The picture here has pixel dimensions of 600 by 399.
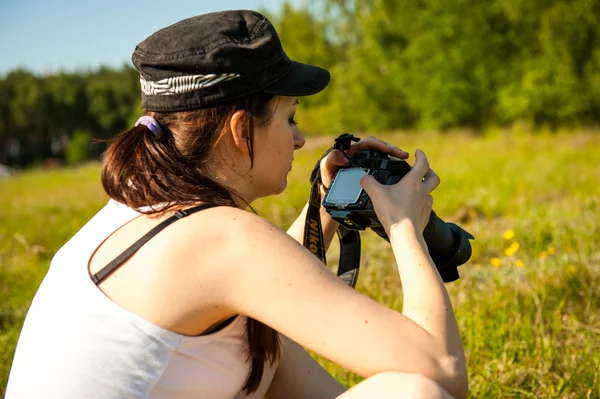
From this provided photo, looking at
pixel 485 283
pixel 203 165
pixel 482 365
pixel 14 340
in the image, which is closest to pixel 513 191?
pixel 485 283

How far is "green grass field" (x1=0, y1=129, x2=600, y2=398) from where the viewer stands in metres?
2.29

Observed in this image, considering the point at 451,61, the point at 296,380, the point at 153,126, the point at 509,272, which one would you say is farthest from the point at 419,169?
the point at 451,61

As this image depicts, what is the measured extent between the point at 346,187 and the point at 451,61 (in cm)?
1896

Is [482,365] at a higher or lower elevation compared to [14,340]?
higher

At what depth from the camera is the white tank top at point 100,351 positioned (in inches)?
50.9

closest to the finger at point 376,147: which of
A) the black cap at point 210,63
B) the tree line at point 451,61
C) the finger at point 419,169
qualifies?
the finger at point 419,169

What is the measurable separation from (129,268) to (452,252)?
88cm

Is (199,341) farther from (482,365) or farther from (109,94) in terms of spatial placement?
(109,94)

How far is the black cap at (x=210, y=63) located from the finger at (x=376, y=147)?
320mm

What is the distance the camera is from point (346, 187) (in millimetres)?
1586

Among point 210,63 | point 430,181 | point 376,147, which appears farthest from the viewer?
point 376,147

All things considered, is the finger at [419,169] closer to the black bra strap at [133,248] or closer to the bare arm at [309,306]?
the bare arm at [309,306]

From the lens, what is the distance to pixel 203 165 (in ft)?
4.83

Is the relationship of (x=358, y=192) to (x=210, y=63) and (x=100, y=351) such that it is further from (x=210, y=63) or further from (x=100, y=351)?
(x=100, y=351)
